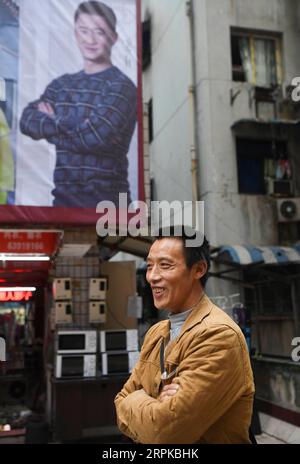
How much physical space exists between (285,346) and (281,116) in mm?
6610

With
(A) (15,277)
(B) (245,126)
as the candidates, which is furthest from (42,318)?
(B) (245,126)

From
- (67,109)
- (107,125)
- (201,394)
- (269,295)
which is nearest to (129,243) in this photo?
(107,125)

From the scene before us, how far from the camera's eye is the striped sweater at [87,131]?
28.4ft

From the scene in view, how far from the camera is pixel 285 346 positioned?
1259 centimetres

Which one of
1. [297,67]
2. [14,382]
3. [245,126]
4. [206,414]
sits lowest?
[14,382]

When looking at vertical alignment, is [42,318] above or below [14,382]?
above

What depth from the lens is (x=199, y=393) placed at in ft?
5.87

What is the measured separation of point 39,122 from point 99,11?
2761 mm

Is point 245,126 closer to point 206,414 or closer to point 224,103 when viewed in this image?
point 224,103

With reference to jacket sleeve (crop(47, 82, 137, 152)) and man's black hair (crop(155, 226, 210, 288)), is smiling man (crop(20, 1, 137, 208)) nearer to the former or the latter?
jacket sleeve (crop(47, 82, 137, 152))

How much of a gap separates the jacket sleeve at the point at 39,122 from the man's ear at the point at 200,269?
703 cm

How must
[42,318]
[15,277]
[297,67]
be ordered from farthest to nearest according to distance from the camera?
[297,67]
[42,318]
[15,277]

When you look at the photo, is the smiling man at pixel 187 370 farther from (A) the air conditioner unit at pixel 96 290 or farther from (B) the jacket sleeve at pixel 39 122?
(B) the jacket sleeve at pixel 39 122

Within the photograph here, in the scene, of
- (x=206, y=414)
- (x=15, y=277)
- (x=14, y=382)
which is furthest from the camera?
(x=15, y=277)
